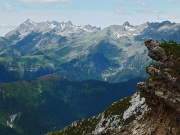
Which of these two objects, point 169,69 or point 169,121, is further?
point 169,69

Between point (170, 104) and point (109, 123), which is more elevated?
point (170, 104)

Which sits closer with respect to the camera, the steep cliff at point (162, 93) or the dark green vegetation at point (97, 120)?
the steep cliff at point (162, 93)

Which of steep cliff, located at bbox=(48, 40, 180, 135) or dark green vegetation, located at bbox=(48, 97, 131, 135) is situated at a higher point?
steep cliff, located at bbox=(48, 40, 180, 135)

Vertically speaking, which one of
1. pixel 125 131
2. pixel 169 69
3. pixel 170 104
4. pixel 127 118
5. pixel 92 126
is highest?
pixel 169 69

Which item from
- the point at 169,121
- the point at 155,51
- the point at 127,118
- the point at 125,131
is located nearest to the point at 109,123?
the point at 127,118

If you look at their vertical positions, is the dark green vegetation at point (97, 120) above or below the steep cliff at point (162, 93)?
below

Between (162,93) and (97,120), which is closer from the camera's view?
(162,93)

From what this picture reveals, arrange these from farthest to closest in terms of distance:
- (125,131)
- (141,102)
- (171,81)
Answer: (141,102)
(125,131)
(171,81)

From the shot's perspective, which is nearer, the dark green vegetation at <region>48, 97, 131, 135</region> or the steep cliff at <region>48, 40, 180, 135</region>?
the steep cliff at <region>48, 40, 180, 135</region>

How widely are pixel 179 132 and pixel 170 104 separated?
4.39 m

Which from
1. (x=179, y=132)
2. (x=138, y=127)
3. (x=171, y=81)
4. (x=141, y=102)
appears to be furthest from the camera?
(x=141, y=102)

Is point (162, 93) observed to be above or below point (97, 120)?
above

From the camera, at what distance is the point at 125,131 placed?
74875 millimetres

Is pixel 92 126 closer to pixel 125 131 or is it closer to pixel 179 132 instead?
pixel 125 131
